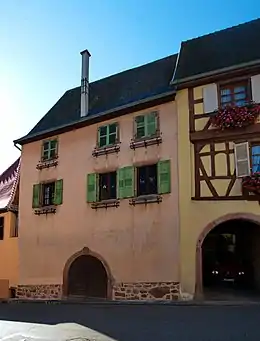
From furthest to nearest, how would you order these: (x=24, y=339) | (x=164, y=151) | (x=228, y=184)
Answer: (x=164, y=151), (x=228, y=184), (x=24, y=339)

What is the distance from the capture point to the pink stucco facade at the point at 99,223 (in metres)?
13.7

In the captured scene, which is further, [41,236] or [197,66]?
[41,236]

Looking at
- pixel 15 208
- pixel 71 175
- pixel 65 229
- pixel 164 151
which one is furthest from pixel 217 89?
pixel 15 208

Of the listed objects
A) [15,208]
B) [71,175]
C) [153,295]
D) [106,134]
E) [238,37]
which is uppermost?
[238,37]

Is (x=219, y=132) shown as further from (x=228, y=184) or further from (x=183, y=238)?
(x=183, y=238)

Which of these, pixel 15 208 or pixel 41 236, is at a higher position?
pixel 15 208

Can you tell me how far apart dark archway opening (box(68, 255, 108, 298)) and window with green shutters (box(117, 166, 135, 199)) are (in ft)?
9.29

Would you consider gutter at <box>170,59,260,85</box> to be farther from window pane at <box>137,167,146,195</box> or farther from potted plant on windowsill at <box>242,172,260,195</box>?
potted plant on windowsill at <box>242,172,260,195</box>

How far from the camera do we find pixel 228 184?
12.9 metres

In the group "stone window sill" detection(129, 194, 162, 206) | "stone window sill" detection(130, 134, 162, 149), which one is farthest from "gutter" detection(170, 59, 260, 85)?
"stone window sill" detection(129, 194, 162, 206)

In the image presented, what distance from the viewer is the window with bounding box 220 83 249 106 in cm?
1330

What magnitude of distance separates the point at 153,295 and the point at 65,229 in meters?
4.66

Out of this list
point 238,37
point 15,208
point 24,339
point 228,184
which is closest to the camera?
point 24,339

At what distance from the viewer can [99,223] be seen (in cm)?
1523
